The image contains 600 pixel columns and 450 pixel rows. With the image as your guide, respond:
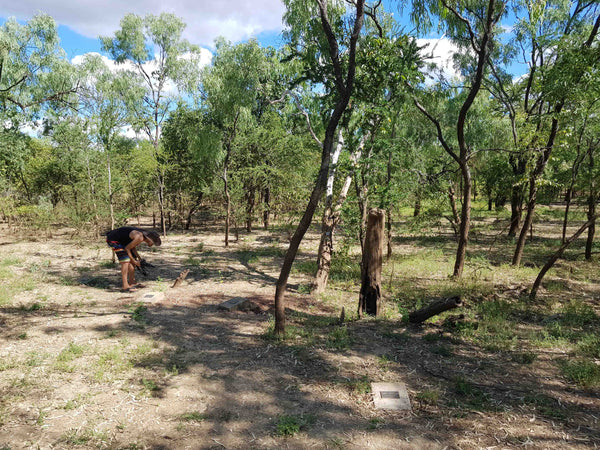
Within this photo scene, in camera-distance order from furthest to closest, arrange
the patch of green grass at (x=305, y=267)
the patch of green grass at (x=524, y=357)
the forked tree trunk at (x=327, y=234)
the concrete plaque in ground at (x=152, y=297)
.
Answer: the patch of green grass at (x=305, y=267), the forked tree trunk at (x=327, y=234), the concrete plaque in ground at (x=152, y=297), the patch of green grass at (x=524, y=357)

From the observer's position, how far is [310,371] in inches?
195

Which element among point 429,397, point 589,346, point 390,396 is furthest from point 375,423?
point 589,346

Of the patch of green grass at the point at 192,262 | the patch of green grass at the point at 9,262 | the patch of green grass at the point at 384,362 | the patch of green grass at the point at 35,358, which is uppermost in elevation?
the patch of green grass at the point at 9,262

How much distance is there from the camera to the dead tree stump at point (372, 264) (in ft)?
23.8

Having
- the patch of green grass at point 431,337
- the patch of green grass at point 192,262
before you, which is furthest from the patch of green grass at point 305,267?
the patch of green grass at point 431,337

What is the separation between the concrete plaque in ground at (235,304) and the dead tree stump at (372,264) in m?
2.51

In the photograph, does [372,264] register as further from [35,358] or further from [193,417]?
[35,358]

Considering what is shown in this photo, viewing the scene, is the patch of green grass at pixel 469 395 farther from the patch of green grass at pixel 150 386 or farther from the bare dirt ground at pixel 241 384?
the patch of green grass at pixel 150 386

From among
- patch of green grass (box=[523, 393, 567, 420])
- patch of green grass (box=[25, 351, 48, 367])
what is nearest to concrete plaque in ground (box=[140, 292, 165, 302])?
patch of green grass (box=[25, 351, 48, 367])

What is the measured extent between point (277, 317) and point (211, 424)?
7.80ft

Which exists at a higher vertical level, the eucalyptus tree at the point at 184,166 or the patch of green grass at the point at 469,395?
the eucalyptus tree at the point at 184,166

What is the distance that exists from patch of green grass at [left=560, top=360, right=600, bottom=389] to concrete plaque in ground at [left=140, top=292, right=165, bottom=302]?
7.44 metres

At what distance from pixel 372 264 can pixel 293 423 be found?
13.5 feet

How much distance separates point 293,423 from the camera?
3779 mm
